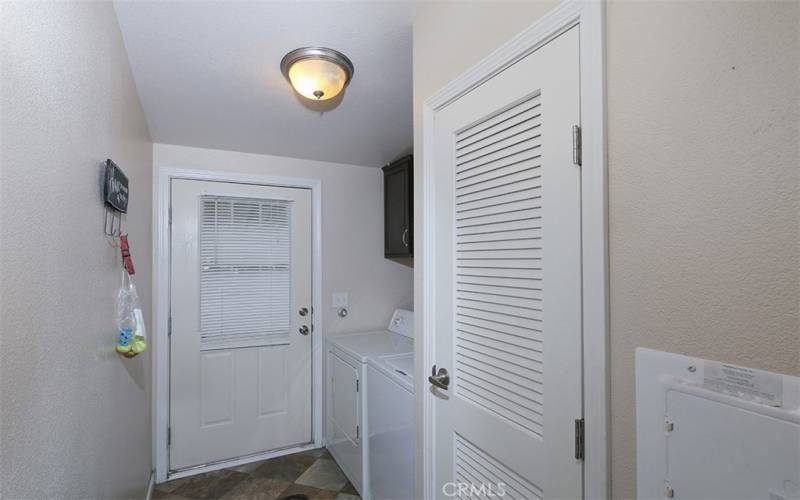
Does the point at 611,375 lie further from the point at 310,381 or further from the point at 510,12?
the point at 310,381

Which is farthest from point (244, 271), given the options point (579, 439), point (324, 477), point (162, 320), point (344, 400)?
point (579, 439)

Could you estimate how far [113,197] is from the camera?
120 centimetres

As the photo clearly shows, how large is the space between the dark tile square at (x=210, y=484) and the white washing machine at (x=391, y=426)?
100 cm

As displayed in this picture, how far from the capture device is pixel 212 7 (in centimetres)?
127

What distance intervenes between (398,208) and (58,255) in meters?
2.34

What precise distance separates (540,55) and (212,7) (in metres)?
1.07

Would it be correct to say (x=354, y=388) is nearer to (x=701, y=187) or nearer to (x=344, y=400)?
(x=344, y=400)

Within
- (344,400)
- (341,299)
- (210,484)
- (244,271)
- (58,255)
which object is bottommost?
(210,484)

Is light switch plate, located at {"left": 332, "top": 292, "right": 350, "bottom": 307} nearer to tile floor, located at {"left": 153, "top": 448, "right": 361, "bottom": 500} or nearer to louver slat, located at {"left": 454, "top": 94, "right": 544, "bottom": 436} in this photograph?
tile floor, located at {"left": 153, "top": 448, "right": 361, "bottom": 500}

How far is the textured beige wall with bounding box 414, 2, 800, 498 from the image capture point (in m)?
0.56

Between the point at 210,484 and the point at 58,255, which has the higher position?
the point at 58,255

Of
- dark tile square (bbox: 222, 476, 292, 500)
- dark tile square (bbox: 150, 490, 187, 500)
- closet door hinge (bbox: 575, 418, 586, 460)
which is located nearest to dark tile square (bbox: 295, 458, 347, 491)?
dark tile square (bbox: 222, 476, 292, 500)

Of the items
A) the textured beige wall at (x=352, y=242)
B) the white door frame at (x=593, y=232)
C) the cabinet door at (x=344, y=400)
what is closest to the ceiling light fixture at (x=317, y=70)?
the white door frame at (x=593, y=232)

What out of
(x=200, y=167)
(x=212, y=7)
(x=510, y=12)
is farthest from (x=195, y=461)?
(x=510, y=12)
